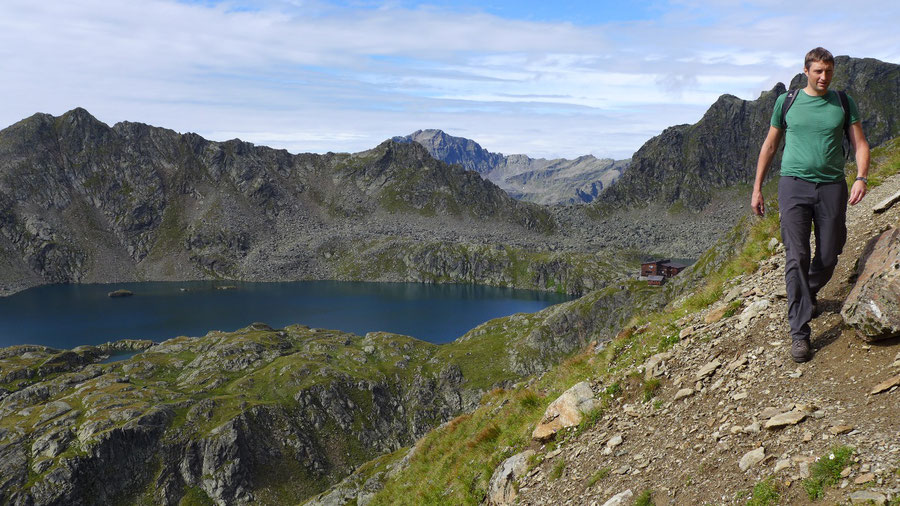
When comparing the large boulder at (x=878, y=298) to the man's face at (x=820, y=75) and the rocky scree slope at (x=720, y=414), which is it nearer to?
the rocky scree slope at (x=720, y=414)

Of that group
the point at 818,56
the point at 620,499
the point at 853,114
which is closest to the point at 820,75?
the point at 818,56

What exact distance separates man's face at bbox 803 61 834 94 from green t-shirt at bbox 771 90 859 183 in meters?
0.22

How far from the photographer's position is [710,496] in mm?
7887

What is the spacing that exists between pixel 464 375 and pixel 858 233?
299 feet

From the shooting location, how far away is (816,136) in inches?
384

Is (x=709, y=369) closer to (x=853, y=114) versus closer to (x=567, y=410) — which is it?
(x=567, y=410)

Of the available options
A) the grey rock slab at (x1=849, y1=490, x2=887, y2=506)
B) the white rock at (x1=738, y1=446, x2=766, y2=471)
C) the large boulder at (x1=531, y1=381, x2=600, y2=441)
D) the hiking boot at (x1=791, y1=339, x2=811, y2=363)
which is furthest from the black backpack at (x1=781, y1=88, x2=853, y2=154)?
the large boulder at (x1=531, y1=381, x2=600, y2=441)

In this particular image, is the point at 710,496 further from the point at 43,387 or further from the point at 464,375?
the point at 43,387

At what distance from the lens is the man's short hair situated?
941 centimetres

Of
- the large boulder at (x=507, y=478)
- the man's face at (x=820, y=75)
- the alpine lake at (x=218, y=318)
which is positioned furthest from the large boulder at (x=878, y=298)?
the alpine lake at (x=218, y=318)

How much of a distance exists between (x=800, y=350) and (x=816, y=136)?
4.18 m

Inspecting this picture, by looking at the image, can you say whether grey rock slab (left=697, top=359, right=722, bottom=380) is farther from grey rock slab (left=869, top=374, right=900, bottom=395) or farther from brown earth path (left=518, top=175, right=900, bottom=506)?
grey rock slab (left=869, top=374, right=900, bottom=395)

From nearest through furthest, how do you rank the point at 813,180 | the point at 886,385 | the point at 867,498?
1. the point at 867,498
2. the point at 886,385
3. the point at 813,180

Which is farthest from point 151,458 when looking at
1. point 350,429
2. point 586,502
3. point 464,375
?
point 586,502
